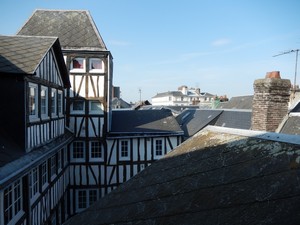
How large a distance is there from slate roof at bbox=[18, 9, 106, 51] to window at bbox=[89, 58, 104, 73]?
2.43 ft

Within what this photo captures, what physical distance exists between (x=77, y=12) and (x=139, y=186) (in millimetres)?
15421

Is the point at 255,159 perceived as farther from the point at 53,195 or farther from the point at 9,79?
the point at 53,195

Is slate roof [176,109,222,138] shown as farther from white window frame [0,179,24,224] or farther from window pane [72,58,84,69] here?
white window frame [0,179,24,224]

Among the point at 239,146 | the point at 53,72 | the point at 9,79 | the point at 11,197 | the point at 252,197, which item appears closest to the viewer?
the point at 252,197

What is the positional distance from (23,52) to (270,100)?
818 centimetres

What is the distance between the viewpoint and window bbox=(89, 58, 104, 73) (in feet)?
52.2

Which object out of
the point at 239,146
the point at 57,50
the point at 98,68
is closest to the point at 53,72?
the point at 57,50

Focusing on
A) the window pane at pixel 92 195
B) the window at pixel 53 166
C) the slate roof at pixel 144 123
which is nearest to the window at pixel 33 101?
the window at pixel 53 166

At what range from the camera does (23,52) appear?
8.95 metres

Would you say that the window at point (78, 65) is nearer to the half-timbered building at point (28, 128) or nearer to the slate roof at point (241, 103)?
the half-timbered building at point (28, 128)

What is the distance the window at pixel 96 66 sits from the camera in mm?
15914

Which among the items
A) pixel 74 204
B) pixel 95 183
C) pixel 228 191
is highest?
pixel 228 191

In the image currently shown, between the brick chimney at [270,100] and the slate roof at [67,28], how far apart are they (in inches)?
433

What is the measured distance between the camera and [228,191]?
3.09 metres
